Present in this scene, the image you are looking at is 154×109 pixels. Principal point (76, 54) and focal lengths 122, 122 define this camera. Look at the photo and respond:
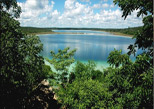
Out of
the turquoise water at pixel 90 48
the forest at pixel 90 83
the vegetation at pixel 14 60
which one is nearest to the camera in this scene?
the forest at pixel 90 83

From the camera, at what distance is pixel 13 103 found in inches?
365

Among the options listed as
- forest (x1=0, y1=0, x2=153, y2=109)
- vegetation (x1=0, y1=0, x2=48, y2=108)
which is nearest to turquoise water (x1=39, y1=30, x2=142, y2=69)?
forest (x1=0, y1=0, x2=153, y2=109)

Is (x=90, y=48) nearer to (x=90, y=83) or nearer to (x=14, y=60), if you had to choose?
(x=90, y=83)

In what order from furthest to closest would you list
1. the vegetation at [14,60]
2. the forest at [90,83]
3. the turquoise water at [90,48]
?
the turquoise water at [90,48] < the vegetation at [14,60] < the forest at [90,83]

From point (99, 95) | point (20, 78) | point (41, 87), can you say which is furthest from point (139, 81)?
point (41, 87)

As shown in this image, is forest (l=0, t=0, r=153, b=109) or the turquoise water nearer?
forest (l=0, t=0, r=153, b=109)

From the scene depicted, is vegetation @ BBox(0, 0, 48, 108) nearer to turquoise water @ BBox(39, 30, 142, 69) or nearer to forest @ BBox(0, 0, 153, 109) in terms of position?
forest @ BBox(0, 0, 153, 109)

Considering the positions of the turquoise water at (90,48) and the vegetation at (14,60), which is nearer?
the vegetation at (14,60)

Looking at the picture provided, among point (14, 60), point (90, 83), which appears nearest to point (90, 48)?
point (90, 83)

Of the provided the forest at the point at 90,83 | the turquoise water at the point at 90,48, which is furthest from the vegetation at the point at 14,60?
the turquoise water at the point at 90,48

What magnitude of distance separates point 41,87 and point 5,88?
8.04 metres

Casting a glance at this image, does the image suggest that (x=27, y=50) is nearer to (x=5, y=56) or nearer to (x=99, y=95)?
(x=5, y=56)

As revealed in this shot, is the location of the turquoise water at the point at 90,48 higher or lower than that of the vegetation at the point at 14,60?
lower

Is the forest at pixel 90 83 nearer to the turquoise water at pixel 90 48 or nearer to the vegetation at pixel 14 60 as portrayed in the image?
the vegetation at pixel 14 60
